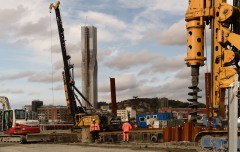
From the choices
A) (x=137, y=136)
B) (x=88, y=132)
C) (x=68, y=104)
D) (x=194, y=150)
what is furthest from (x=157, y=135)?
(x=68, y=104)

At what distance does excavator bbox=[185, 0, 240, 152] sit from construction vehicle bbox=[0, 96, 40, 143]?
16.5 m

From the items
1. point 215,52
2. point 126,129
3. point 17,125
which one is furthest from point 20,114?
point 215,52

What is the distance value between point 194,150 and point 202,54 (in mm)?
5227

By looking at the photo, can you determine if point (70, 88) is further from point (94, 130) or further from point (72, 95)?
point (94, 130)

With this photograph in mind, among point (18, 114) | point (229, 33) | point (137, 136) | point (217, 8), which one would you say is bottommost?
point (137, 136)

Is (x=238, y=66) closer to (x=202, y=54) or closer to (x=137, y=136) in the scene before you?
(x=202, y=54)

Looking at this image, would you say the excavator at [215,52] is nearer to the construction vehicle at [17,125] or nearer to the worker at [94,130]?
the worker at [94,130]

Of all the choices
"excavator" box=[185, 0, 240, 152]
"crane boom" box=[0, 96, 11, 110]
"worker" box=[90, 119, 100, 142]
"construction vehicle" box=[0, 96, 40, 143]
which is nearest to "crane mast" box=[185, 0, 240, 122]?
"excavator" box=[185, 0, 240, 152]

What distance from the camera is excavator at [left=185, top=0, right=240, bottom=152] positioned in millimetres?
17000

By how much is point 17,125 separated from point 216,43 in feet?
61.6

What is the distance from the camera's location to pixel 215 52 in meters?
17.7

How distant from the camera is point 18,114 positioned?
100 ft

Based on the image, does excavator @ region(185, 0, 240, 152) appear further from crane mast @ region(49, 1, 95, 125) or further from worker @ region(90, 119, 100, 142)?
crane mast @ region(49, 1, 95, 125)

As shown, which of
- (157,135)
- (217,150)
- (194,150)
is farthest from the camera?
(157,135)
